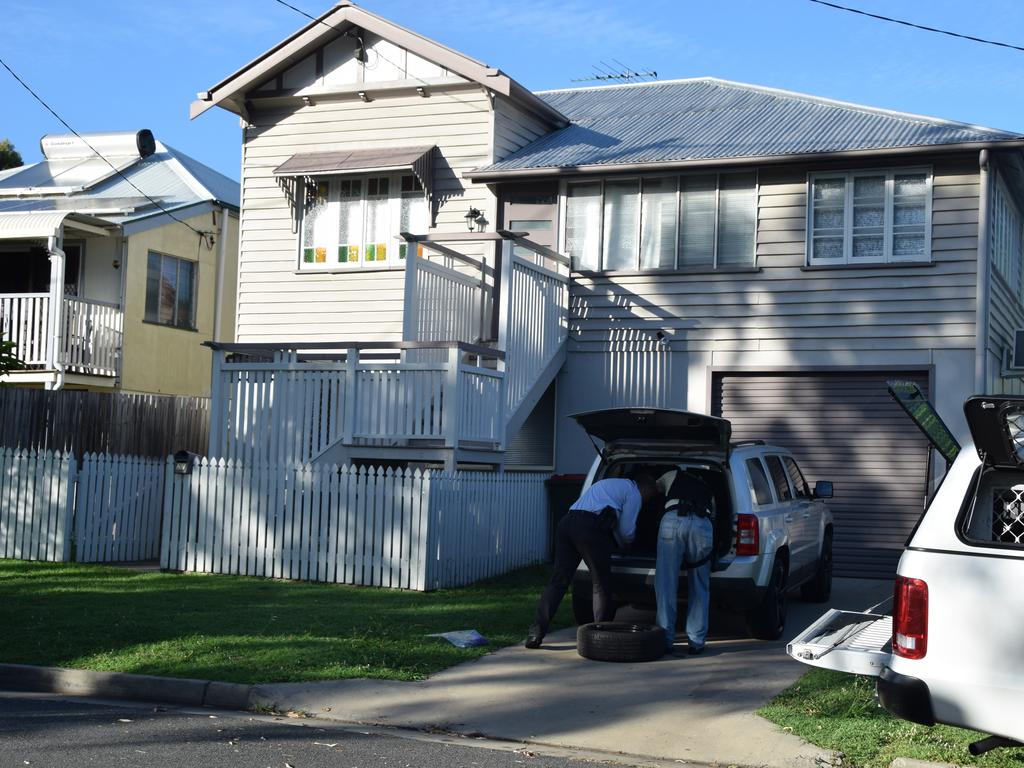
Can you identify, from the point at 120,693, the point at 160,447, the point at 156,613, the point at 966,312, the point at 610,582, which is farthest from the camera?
the point at 160,447

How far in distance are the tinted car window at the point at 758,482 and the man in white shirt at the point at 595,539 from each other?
1099 mm

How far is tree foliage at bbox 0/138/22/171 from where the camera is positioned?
43059 millimetres

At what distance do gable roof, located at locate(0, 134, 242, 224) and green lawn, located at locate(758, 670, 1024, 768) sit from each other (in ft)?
60.7

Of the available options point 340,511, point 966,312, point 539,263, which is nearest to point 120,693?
point 340,511

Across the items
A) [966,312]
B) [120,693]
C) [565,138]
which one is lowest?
[120,693]

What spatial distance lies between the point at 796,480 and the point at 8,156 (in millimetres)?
37510

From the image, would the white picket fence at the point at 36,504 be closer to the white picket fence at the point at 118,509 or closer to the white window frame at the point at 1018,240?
the white picket fence at the point at 118,509

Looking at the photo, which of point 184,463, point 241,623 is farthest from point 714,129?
point 241,623

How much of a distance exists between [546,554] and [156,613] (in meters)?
6.03

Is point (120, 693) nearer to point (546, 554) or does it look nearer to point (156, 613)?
point (156, 613)

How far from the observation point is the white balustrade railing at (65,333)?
22.4 m

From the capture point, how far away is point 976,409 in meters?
5.56

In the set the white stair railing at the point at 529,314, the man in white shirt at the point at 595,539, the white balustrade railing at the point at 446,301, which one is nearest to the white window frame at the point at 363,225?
the white balustrade railing at the point at 446,301

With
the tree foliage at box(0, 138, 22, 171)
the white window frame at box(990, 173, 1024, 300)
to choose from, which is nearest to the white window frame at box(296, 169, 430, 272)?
the white window frame at box(990, 173, 1024, 300)
